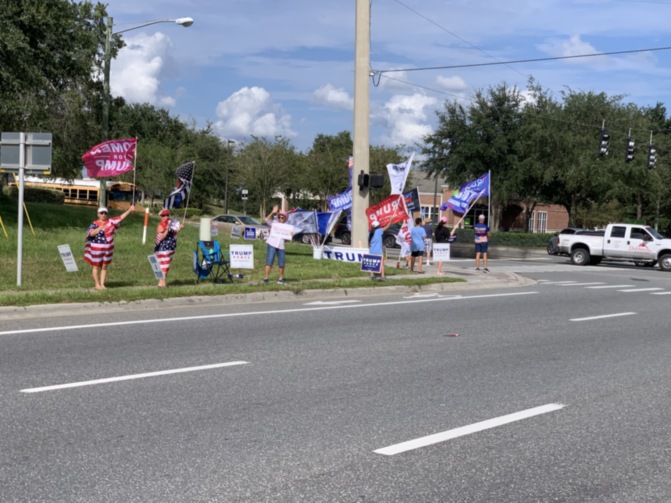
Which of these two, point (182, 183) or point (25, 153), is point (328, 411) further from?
point (182, 183)

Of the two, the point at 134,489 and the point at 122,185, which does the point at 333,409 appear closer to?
the point at 134,489

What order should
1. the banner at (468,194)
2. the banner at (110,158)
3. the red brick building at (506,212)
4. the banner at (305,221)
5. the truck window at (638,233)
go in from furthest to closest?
the red brick building at (506,212) → the truck window at (638,233) → the banner at (468,194) → the banner at (305,221) → the banner at (110,158)

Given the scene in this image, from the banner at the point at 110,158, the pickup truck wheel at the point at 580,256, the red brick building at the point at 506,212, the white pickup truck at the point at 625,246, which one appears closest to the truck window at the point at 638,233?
the white pickup truck at the point at 625,246

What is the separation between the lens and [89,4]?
33688 mm

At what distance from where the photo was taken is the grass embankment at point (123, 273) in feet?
48.1

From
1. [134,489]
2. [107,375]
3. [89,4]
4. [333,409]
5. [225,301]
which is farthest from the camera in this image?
[89,4]

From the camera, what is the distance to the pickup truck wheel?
1387 inches

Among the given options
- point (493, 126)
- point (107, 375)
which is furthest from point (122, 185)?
point (107, 375)

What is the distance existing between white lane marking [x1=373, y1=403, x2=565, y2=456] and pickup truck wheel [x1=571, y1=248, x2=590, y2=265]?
29.2 metres

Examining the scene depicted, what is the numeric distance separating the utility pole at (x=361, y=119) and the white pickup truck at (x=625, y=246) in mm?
14220

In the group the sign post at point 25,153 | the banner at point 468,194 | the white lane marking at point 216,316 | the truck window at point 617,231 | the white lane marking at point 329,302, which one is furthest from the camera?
the truck window at point 617,231

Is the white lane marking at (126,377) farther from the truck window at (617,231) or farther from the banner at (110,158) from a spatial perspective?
the truck window at (617,231)

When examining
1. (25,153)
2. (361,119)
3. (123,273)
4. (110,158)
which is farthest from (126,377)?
(361,119)

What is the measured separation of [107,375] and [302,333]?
12.7 feet
